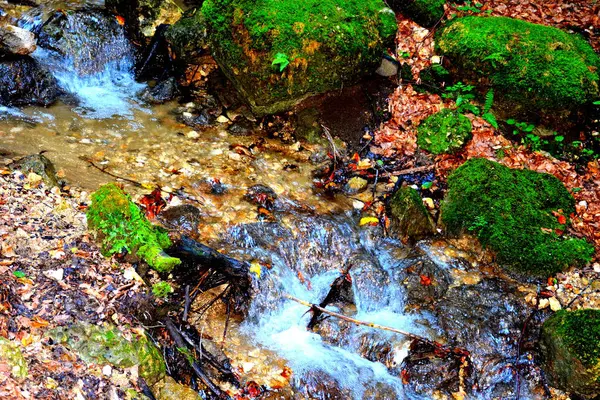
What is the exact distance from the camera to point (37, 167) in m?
4.91

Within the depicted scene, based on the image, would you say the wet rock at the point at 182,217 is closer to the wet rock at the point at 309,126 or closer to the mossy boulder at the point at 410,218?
the wet rock at the point at 309,126

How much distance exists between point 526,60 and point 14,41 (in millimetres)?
8066

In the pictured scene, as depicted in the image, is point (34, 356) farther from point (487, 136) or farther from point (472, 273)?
point (487, 136)

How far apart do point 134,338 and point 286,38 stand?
449 cm

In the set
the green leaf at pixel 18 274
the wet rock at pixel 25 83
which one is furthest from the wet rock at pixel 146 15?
the green leaf at pixel 18 274

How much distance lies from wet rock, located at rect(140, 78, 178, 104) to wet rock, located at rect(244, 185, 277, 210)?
2.69 metres

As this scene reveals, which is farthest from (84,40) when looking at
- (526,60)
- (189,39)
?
(526,60)

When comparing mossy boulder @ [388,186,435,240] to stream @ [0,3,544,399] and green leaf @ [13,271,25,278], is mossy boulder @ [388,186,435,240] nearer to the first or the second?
stream @ [0,3,544,399]

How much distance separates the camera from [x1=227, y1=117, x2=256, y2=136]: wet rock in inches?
276

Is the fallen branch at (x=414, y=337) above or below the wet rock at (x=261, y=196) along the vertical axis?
below

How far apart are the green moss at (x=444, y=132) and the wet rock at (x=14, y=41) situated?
637 cm

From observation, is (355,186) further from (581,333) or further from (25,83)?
(25,83)

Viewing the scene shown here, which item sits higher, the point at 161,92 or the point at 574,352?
the point at 161,92

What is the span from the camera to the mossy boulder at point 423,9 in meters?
7.98
